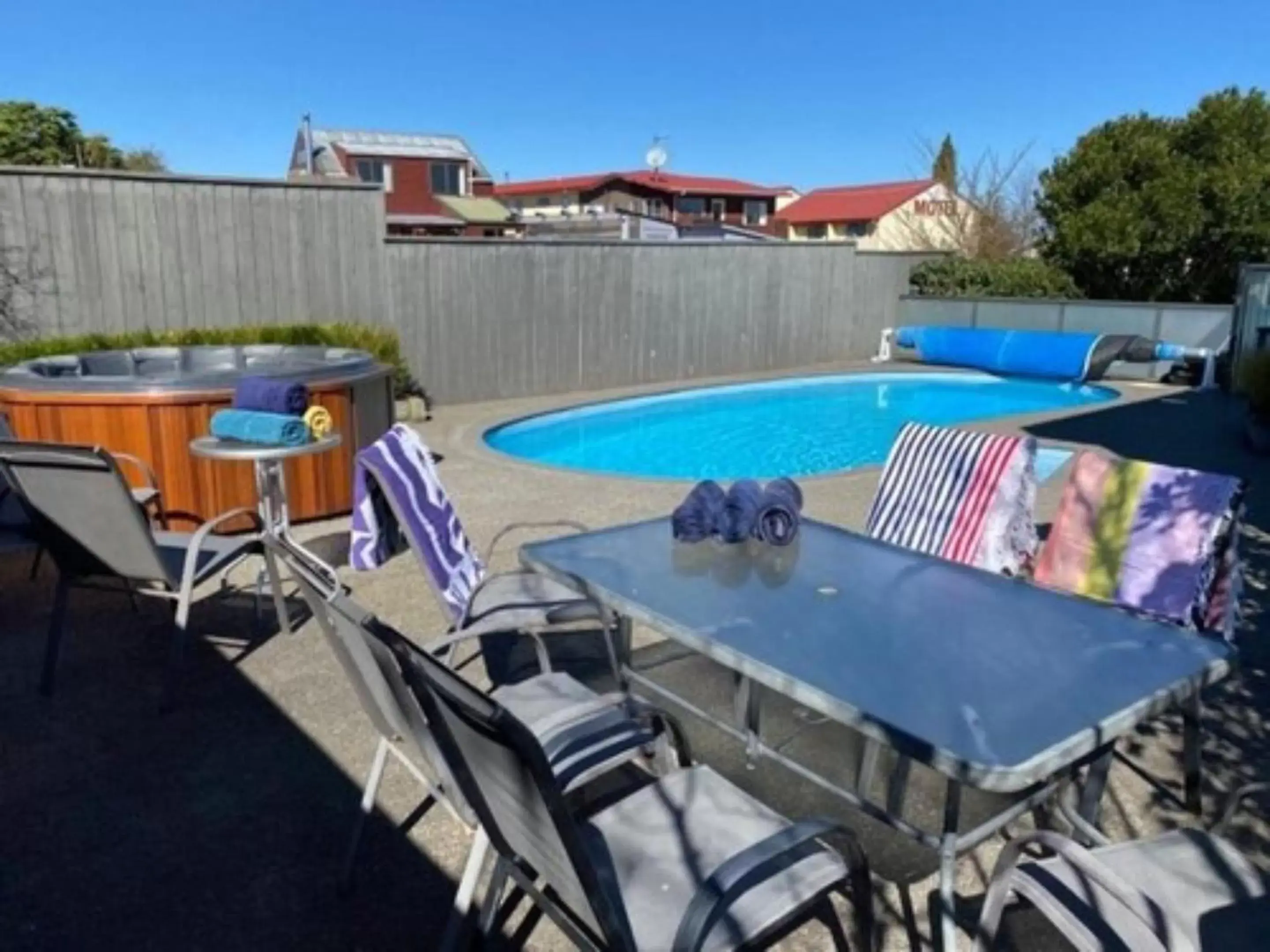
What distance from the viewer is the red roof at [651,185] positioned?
3875 centimetres

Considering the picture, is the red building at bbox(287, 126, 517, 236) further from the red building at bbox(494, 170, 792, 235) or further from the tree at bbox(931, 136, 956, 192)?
the tree at bbox(931, 136, 956, 192)

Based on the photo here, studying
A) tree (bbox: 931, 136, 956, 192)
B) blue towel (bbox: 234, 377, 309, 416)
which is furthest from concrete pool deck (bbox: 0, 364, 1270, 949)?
tree (bbox: 931, 136, 956, 192)

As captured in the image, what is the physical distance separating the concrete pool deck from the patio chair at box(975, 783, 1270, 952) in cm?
45

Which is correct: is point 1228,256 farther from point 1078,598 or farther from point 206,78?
point 206,78

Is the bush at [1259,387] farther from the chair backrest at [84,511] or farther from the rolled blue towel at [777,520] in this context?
the chair backrest at [84,511]

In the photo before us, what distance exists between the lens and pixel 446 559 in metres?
3.20

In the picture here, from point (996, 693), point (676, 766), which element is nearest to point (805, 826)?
point (996, 693)

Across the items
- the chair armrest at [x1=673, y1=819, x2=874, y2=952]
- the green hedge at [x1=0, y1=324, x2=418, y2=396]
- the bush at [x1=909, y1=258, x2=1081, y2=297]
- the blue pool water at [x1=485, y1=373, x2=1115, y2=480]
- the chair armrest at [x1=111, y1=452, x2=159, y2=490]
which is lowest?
the blue pool water at [x1=485, y1=373, x2=1115, y2=480]

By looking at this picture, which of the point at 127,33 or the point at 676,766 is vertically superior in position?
the point at 127,33

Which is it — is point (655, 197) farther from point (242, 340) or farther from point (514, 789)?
point (514, 789)

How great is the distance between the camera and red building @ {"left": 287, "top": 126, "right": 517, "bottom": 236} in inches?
1168

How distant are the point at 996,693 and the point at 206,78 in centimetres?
3100

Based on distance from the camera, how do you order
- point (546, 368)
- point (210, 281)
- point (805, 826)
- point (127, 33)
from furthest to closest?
point (127, 33), point (546, 368), point (210, 281), point (805, 826)

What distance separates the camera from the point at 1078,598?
7.87 ft
